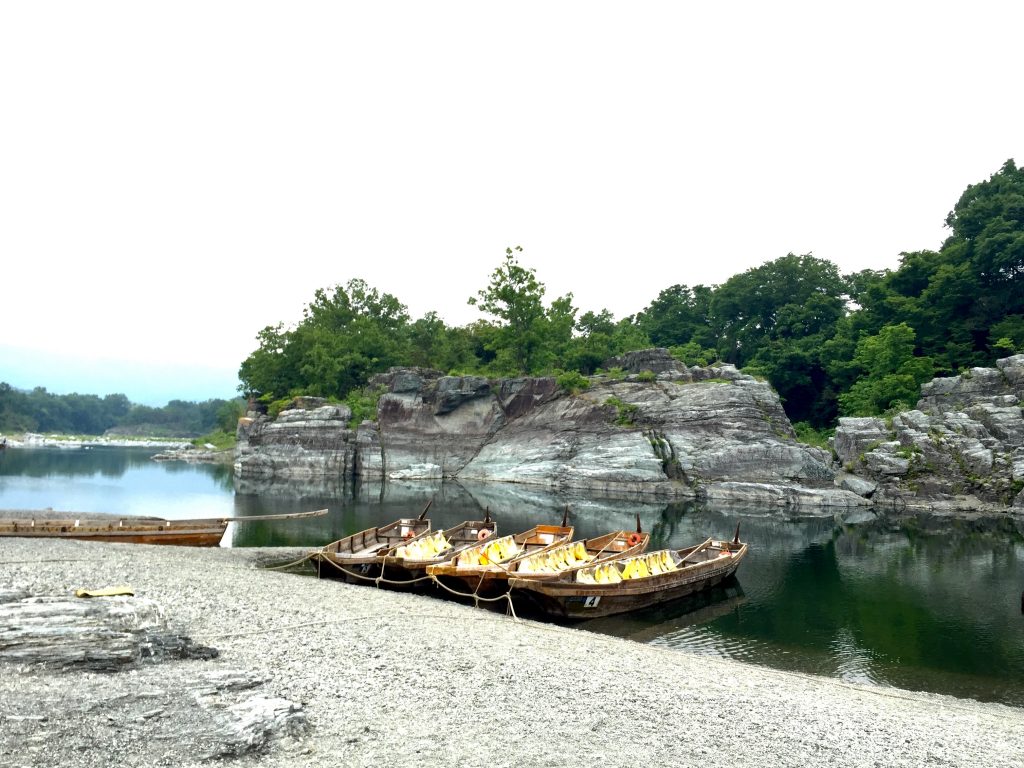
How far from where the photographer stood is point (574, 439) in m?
74.7

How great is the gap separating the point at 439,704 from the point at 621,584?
13.1 m

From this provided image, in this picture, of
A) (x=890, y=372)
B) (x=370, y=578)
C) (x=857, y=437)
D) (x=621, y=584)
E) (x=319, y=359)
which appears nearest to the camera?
(x=621, y=584)

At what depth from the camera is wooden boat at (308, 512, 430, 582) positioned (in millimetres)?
26516

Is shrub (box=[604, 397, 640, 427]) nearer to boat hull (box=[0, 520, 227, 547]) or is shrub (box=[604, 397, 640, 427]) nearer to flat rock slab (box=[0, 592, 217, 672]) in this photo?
boat hull (box=[0, 520, 227, 547])

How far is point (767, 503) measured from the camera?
203ft

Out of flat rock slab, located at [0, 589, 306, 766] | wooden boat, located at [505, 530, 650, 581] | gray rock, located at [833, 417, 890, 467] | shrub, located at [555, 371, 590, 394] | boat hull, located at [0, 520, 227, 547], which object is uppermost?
shrub, located at [555, 371, 590, 394]

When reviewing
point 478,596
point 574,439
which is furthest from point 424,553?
point 574,439

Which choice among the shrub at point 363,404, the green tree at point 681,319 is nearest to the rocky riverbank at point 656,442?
the shrub at point 363,404

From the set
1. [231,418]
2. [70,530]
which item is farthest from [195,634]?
[231,418]

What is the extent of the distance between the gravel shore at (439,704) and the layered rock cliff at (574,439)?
48.4 meters

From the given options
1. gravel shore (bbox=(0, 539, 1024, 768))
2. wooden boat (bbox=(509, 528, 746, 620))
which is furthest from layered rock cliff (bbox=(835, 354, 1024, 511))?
gravel shore (bbox=(0, 539, 1024, 768))

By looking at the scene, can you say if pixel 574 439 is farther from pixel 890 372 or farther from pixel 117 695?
pixel 117 695

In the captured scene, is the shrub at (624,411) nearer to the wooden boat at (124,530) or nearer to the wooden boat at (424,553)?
the wooden boat at (424,553)

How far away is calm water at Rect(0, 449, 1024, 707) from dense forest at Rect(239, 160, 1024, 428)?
27.0 m
